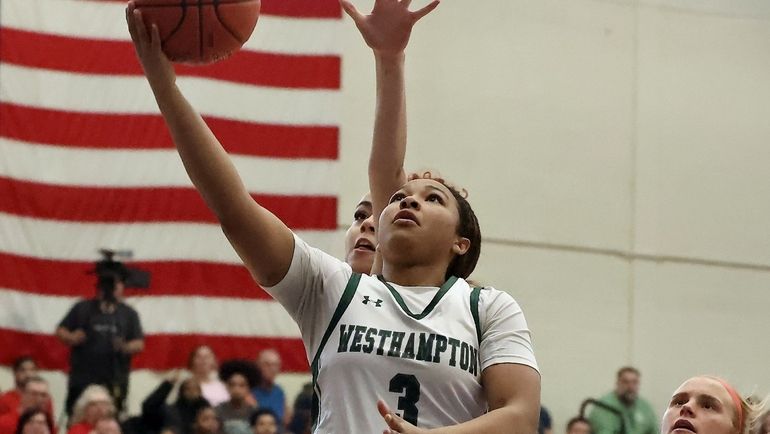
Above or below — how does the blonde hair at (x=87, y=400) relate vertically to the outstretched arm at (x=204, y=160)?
below

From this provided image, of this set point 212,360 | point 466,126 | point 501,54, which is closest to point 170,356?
point 212,360

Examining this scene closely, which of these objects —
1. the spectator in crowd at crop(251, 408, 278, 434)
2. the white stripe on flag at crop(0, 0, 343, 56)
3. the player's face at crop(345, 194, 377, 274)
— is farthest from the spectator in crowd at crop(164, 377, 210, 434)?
the player's face at crop(345, 194, 377, 274)

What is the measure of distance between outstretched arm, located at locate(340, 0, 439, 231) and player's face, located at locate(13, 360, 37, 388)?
557cm

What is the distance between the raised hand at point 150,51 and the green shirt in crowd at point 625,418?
7.25 m

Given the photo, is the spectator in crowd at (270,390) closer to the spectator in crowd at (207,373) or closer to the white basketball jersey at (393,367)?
the spectator in crowd at (207,373)

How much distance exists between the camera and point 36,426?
7.43m

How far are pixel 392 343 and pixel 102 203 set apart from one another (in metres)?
7.46

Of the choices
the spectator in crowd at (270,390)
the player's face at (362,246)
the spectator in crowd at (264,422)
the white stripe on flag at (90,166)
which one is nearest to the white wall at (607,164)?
the white stripe on flag at (90,166)

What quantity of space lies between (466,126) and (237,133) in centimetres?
210

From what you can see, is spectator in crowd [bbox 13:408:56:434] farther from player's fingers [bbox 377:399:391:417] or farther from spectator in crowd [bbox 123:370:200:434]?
player's fingers [bbox 377:399:391:417]

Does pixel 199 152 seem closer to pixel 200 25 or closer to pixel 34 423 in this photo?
pixel 200 25

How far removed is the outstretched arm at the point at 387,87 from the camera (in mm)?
3529

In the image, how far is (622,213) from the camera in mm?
11719

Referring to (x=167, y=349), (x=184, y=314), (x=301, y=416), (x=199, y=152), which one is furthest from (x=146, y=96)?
(x=199, y=152)
